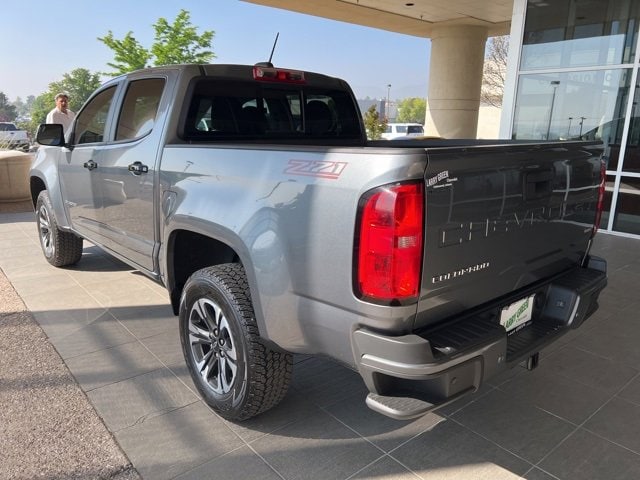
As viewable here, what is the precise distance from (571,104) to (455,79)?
10.3 metres

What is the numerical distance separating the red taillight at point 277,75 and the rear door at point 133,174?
607 millimetres

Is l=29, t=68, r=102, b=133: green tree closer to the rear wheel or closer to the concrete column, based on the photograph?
the concrete column

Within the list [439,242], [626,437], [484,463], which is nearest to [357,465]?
[484,463]

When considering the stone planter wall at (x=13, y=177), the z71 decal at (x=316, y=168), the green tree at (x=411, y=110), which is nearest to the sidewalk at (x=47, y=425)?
the z71 decal at (x=316, y=168)

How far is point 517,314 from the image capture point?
7.68ft

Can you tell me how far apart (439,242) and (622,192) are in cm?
712

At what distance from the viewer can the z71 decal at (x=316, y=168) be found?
1.90 meters

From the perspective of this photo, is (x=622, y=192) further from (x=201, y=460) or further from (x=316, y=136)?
(x=201, y=460)

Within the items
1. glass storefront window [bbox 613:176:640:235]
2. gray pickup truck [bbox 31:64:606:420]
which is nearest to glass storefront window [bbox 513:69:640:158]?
glass storefront window [bbox 613:176:640:235]

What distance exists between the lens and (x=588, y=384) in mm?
3057

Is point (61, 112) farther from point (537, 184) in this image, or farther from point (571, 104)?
point (571, 104)

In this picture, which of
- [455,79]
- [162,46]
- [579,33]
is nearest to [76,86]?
[162,46]

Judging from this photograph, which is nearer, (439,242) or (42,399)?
(439,242)

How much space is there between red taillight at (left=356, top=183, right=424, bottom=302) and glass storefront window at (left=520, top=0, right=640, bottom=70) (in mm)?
7499
